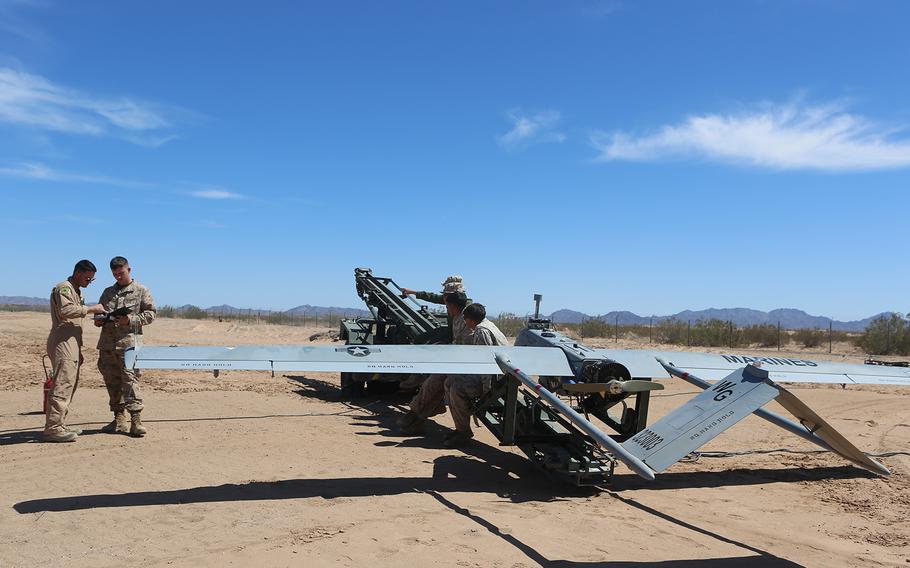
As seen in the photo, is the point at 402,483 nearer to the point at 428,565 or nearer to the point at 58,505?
the point at 428,565

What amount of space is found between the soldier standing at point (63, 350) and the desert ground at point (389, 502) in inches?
11.3

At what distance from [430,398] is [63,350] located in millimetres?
4706

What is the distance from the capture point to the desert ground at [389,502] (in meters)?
4.88

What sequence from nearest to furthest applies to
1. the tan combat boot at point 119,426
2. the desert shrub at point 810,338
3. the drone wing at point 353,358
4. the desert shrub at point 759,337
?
1. the drone wing at point 353,358
2. the tan combat boot at point 119,426
3. the desert shrub at point 759,337
4. the desert shrub at point 810,338

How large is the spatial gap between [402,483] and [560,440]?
1.86 m

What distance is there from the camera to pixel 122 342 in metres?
8.45

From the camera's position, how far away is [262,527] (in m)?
5.30

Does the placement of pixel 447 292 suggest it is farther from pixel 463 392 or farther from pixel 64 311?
pixel 64 311

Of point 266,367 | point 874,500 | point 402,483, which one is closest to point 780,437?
point 874,500

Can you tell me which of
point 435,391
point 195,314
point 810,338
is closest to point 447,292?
point 435,391

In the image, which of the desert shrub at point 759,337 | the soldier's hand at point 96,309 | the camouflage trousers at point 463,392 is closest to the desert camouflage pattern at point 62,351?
the soldier's hand at point 96,309

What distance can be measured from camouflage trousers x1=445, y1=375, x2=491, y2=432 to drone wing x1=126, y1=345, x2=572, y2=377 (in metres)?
0.96

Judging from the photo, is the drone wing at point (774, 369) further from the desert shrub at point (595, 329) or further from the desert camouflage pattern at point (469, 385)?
the desert shrub at point (595, 329)

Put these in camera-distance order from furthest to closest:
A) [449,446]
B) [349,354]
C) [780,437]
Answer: [780,437] < [449,446] < [349,354]
